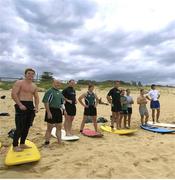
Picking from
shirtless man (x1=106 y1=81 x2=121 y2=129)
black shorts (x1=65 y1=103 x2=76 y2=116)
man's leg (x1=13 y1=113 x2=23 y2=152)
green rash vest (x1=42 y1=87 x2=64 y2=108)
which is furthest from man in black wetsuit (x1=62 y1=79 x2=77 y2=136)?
man's leg (x1=13 y1=113 x2=23 y2=152)

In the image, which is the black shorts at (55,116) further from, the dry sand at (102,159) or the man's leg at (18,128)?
the man's leg at (18,128)

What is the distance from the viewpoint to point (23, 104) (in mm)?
6410

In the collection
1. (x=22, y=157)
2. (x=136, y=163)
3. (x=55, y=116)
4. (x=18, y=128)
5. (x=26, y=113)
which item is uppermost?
(x=26, y=113)

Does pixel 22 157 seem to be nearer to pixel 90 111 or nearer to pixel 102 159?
pixel 102 159

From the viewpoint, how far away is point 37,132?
9500mm

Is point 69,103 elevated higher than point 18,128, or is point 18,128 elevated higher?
point 69,103

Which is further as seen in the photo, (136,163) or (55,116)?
(55,116)

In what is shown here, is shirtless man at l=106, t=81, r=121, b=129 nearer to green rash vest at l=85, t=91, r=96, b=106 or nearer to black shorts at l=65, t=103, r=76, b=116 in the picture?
green rash vest at l=85, t=91, r=96, b=106

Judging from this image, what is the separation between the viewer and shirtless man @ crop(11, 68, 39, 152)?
20.8 feet

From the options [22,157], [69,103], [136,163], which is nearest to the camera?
[22,157]

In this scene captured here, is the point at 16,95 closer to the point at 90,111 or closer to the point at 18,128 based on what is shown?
the point at 18,128

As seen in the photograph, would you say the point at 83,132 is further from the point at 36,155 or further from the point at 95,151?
the point at 36,155

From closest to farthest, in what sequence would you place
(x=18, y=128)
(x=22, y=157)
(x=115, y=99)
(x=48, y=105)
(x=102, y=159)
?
(x=22, y=157) < (x=102, y=159) < (x=18, y=128) < (x=48, y=105) < (x=115, y=99)

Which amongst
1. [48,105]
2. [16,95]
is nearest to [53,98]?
[48,105]
